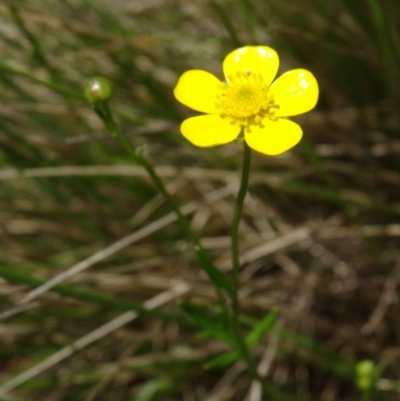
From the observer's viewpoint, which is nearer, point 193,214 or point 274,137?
point 274,137

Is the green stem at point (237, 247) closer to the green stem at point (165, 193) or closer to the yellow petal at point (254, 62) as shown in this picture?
the green stem at point (165, 193)

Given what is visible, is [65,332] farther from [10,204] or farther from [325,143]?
[325,143]

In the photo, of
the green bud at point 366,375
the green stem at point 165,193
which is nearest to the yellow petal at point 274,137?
the green stem at point 165,193

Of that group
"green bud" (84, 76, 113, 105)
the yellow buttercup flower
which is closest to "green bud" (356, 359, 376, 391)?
the yellow buttercup flower

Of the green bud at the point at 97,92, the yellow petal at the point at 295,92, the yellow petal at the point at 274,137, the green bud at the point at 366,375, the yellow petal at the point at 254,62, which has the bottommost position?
the green bud at the point at 366,375

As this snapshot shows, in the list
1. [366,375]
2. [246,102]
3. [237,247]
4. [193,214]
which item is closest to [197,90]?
A: [246,102]

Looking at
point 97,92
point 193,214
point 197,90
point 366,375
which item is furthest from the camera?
point 193,214

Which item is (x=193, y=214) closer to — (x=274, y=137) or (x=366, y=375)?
(x=366, y=375)
